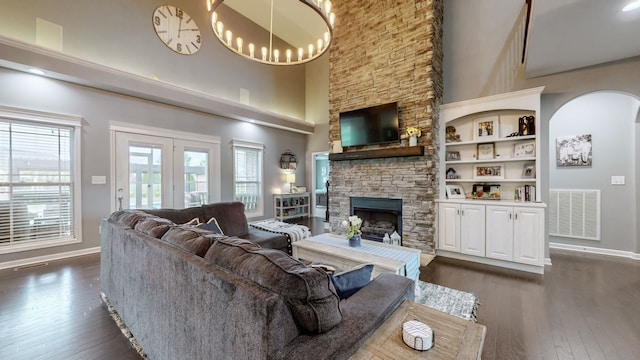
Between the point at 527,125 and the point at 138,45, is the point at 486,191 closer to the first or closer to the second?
the point at 527,125

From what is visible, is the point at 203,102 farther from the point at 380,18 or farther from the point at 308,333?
the point at 308,333

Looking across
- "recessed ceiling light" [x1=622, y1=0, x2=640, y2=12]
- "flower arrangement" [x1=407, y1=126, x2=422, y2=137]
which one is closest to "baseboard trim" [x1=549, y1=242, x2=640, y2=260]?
"flower arrangement" [x1=407, y1=126, x2=422, y2=137]

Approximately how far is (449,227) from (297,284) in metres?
3.77

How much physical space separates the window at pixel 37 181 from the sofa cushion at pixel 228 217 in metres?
2.33

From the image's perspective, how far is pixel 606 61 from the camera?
3238mm

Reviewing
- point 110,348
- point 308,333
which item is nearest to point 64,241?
point 110,348

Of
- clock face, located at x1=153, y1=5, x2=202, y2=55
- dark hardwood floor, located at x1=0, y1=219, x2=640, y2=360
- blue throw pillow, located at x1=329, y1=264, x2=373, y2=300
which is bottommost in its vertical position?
dark hardwood floor, located at x1=0, y1=219, x2=640, y2=360

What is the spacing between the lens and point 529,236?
3.39m

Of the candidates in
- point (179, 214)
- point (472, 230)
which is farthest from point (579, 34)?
point (179, 214)

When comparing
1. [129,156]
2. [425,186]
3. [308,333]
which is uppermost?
[129,156]

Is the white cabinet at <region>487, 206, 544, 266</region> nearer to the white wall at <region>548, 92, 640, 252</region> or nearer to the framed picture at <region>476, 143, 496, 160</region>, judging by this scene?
the framed picture at <region>476, 143, 496, 160</region>

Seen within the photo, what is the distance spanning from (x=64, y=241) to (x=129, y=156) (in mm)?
1577

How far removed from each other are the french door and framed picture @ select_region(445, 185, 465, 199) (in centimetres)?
473

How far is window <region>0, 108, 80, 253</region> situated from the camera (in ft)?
11.4
